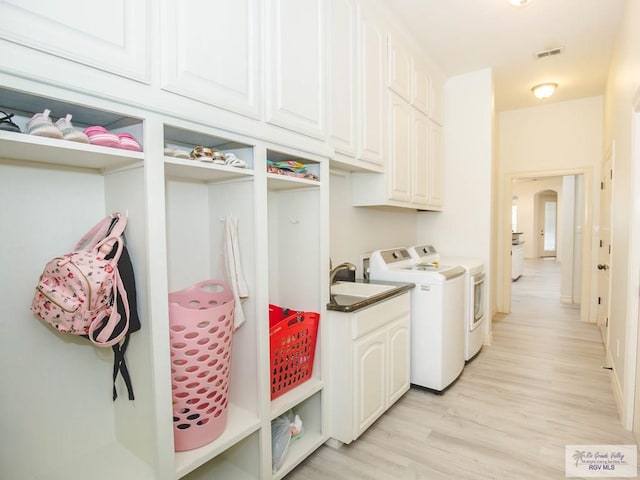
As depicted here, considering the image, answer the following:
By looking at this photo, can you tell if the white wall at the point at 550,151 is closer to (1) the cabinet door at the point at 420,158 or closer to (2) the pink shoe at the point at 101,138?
(1) the cabinet door at the point at 420,158

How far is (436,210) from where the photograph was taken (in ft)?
12.5

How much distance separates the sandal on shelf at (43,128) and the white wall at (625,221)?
110 inches

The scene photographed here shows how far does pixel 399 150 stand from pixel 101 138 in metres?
2.26

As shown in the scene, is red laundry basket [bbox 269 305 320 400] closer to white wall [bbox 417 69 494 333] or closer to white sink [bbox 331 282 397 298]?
white sink [bbox 331 282 397 298]

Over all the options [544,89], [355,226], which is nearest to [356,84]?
[355,226]

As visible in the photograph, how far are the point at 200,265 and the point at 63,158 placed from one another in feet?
2.47

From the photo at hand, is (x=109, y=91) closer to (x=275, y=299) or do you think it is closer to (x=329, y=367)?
(x=275, y=299)

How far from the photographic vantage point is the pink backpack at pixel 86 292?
1103mm

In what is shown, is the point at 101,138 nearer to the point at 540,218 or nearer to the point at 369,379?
the point at 369,379

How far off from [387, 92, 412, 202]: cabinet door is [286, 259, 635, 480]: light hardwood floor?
1592 mm

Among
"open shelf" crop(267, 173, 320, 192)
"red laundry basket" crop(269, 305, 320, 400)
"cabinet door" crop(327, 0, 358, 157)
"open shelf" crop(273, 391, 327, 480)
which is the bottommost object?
"open shelf" crop(273, 391, 327, 480)

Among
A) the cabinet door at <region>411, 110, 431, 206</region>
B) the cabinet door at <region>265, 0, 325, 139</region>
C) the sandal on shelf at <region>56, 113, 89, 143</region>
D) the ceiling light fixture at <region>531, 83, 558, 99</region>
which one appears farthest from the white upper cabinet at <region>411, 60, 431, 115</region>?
the sandal on shelf at <region>56, 113, 89, 143</region>

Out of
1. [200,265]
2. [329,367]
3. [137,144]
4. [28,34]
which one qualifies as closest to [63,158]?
[137,144]

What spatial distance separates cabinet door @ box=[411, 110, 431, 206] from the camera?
316 cm
